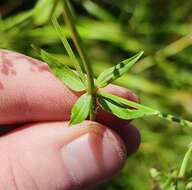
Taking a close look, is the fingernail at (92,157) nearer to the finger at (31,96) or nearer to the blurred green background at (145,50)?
the finger at (31,96)

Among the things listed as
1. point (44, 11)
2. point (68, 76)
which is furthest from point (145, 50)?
point (44, 11)

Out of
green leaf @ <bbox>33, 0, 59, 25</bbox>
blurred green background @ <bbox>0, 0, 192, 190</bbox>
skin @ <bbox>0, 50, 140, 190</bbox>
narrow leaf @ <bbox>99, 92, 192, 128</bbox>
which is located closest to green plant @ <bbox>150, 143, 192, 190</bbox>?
narrow leaf @ <bbox>99, 92, 192, 128</bbox>

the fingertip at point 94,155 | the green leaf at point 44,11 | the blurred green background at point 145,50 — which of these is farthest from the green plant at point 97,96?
the blurred green background at point 145,50

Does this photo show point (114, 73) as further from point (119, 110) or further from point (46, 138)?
point (46, 138)

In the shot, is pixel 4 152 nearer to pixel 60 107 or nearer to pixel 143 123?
pixel 60 107

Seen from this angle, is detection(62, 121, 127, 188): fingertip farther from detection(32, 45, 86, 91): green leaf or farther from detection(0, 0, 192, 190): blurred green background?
detection(0, 0, 192, 190): blurred green background

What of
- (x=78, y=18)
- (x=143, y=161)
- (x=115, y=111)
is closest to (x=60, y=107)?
(x=115, y=111)
